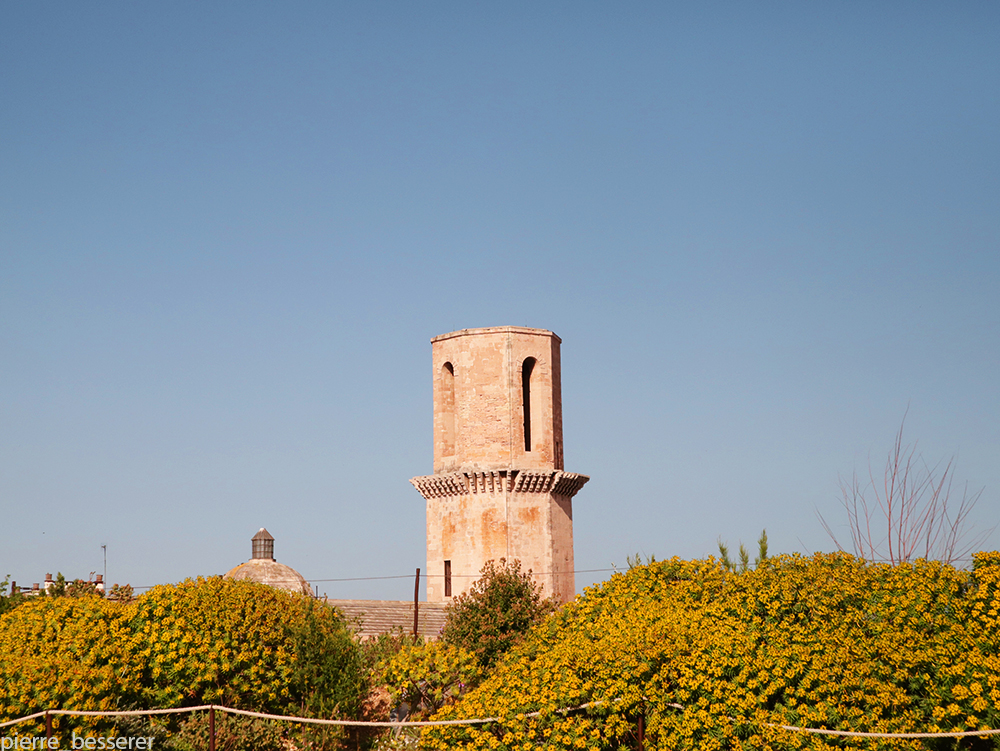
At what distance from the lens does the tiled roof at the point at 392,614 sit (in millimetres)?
28719

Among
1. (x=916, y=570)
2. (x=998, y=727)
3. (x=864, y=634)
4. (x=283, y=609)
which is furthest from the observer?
(x=283, y=609)

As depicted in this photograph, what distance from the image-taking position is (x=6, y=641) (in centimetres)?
1552

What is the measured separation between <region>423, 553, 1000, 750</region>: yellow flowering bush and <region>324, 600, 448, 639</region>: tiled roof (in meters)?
15.4

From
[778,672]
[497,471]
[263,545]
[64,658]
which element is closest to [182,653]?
[64,658]

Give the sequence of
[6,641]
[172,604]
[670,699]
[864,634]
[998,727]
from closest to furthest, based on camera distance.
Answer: [998,727]
[670,699]
[864,634]
[6,641]
[172,604]

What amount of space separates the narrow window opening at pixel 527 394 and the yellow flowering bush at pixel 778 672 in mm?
19727

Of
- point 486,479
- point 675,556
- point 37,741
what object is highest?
point 486,479

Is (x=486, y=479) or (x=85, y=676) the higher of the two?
(x=486, y=479)

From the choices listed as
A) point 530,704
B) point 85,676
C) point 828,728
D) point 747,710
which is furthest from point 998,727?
point 85,676

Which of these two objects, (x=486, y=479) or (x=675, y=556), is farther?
(x=486, y=479)

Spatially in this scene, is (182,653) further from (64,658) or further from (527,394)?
(527,394)

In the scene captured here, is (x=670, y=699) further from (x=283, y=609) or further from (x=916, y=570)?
(x=283, y=609)

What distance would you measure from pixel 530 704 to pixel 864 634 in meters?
4.01

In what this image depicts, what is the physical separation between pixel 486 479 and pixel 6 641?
18020 millimetres
